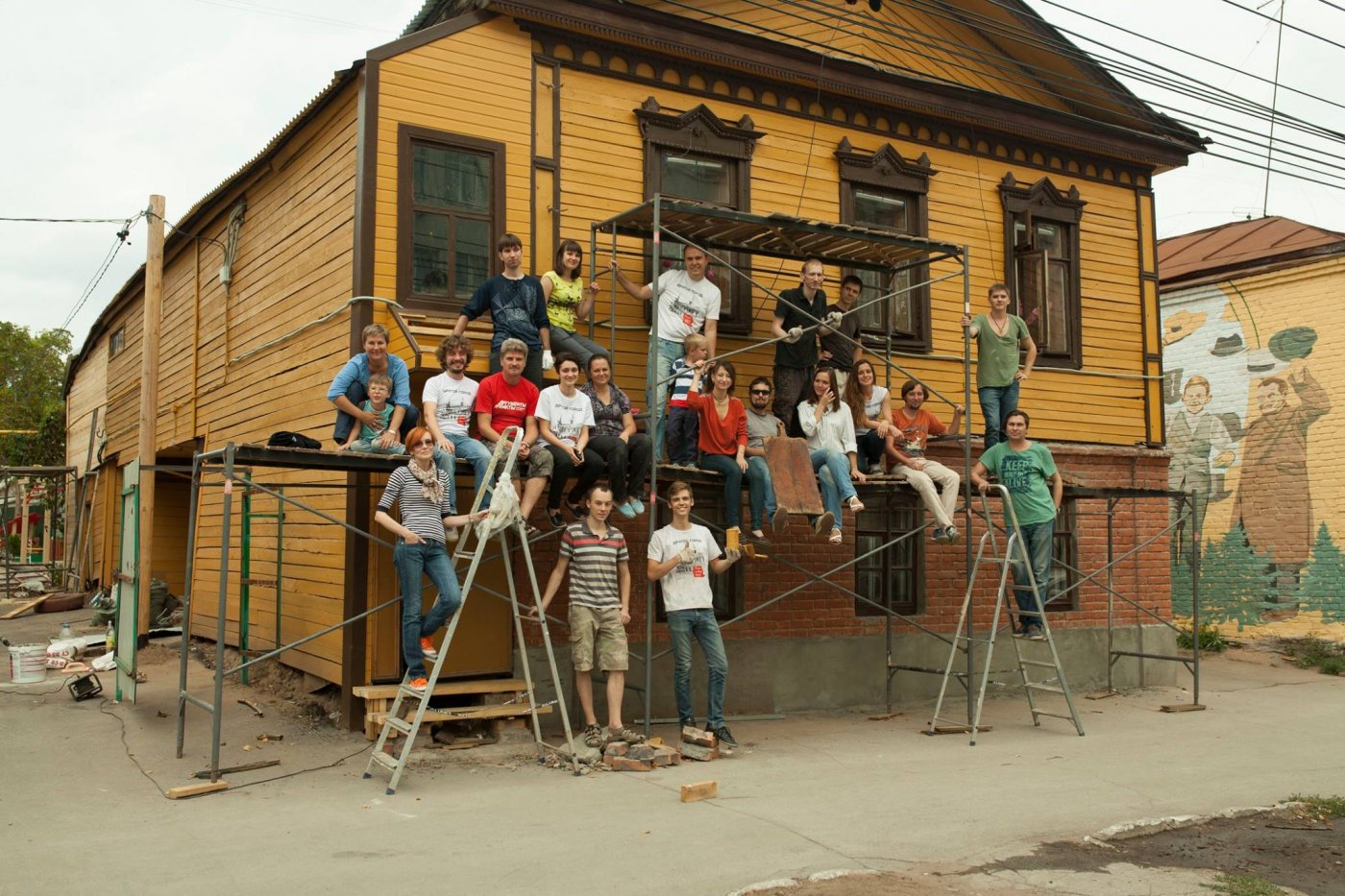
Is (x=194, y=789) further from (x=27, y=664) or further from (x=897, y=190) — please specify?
(x=897, y=190)

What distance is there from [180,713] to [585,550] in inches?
130

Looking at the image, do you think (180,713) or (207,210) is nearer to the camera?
(180,713)

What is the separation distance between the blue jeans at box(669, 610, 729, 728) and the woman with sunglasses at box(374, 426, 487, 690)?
1891 millimetres

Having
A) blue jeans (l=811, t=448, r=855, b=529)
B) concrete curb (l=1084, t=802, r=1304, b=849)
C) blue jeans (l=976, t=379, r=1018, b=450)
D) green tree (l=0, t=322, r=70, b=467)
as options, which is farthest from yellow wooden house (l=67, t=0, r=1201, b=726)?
green tree (l=0, t=322, r=70, b=467)

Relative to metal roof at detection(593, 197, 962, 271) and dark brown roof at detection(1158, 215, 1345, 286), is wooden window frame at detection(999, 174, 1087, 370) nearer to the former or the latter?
metal roof at detection(593, 197, 962, 271)

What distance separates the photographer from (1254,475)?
56.9 feet

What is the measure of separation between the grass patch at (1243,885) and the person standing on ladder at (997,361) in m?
6.44

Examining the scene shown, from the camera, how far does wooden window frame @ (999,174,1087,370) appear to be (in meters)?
13.9

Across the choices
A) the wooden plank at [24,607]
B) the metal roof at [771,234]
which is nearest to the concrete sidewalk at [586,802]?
the metal roof at [771,234]

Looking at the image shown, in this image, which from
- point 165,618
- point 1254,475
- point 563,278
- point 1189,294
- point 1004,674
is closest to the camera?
point 563,278

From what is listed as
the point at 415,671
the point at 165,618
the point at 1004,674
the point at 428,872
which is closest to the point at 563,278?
the point at 415,671

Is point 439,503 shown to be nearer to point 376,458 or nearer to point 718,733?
point 376,458

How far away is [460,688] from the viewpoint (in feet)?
30.0

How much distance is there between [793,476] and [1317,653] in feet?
34.7
